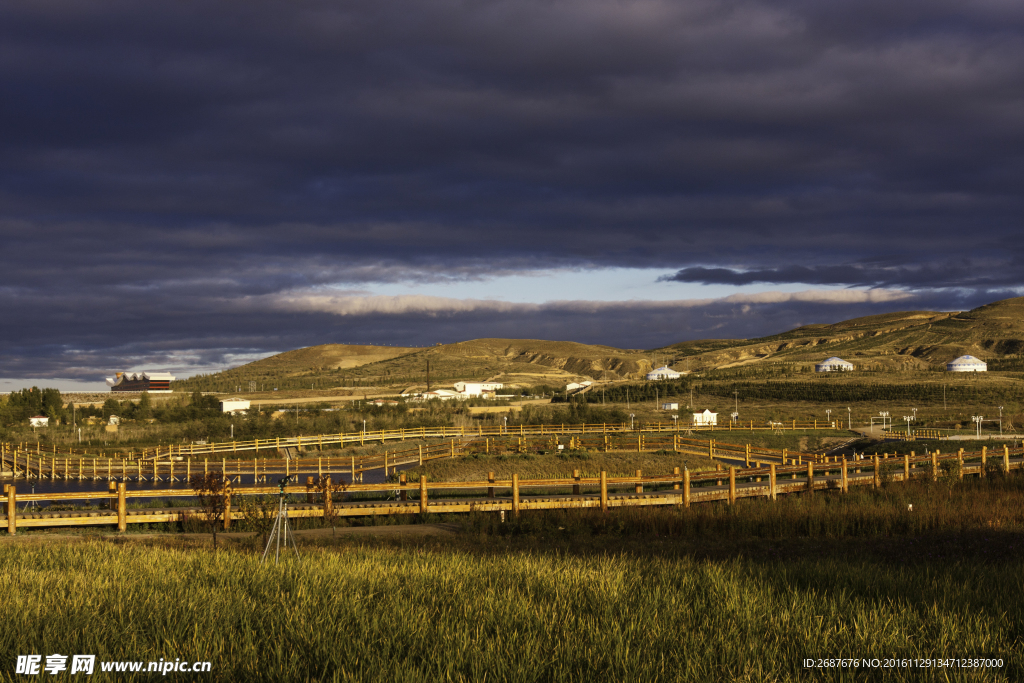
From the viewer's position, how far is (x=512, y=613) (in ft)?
28.3

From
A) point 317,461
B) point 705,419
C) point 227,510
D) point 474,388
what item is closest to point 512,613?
point 227,510

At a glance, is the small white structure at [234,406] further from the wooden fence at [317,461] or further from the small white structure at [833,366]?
the small white structure at [833,366]

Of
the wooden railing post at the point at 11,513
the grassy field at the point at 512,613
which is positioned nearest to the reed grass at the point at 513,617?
the grassy field at the point at 512,613

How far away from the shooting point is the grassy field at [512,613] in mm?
7297

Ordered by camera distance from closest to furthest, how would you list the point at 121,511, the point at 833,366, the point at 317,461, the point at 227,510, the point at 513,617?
the point at 513,617 < the point at 121,511 < the point at 227,510 < the point at 317,461 < the point at 833,366

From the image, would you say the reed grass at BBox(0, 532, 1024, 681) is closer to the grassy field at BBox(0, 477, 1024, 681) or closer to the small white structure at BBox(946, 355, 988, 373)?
the grassy field at BBox(0, 477, 1024, 681)

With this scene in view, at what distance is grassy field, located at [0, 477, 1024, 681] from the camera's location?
7.30 meters

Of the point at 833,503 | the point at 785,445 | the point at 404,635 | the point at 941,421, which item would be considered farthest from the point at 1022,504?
the point at 941,421

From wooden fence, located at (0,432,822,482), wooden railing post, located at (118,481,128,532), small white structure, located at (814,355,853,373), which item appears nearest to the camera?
wooden railing post, located at (118,481,128,532)

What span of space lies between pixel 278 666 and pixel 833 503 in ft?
66.1

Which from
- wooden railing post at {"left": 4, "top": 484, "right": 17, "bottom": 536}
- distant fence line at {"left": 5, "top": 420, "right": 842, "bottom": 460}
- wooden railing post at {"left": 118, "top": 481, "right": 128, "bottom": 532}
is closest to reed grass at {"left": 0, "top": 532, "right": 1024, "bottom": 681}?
wooden railing post at {"left": 118, "top": 481, "right": 128, "bottom": 532}

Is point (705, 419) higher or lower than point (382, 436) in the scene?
lower

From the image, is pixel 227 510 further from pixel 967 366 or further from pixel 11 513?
pixel 967 366

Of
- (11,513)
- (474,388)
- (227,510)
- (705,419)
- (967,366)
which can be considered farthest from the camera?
(967,366)
